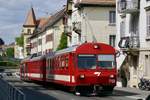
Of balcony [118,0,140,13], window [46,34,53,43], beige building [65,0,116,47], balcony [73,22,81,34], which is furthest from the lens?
window [46,34,53,43]

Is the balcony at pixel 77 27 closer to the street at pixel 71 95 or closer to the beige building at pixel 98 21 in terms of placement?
the beige building at pixel 98 21

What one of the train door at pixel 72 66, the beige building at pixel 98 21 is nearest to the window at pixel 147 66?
the train door at pixel 72 66

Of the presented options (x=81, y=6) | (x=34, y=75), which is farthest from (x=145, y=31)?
(x=81, y=6)

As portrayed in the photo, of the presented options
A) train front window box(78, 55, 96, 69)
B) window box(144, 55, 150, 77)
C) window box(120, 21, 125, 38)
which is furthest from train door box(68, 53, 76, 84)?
window box(120, 21, 125, 38)

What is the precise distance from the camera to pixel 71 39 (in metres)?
87.9

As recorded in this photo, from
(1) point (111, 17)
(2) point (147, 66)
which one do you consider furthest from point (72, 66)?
(1) point (111, 17)

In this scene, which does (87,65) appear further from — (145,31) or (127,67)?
(127,67)

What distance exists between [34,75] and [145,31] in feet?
45.7

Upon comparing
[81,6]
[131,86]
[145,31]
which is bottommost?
[131,86]

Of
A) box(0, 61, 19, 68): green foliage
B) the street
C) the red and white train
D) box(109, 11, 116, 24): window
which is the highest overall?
box(109, 11, 116, 24): window

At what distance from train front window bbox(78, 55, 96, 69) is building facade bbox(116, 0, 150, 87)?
46.6 feet

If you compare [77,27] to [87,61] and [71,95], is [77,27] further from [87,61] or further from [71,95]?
[87,61]

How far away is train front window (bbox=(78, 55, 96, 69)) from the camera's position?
117 ft

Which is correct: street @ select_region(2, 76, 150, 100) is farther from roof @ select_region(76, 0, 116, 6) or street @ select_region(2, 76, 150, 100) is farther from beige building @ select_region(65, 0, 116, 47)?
roof @ select_region(76, 0, 116, 6)
